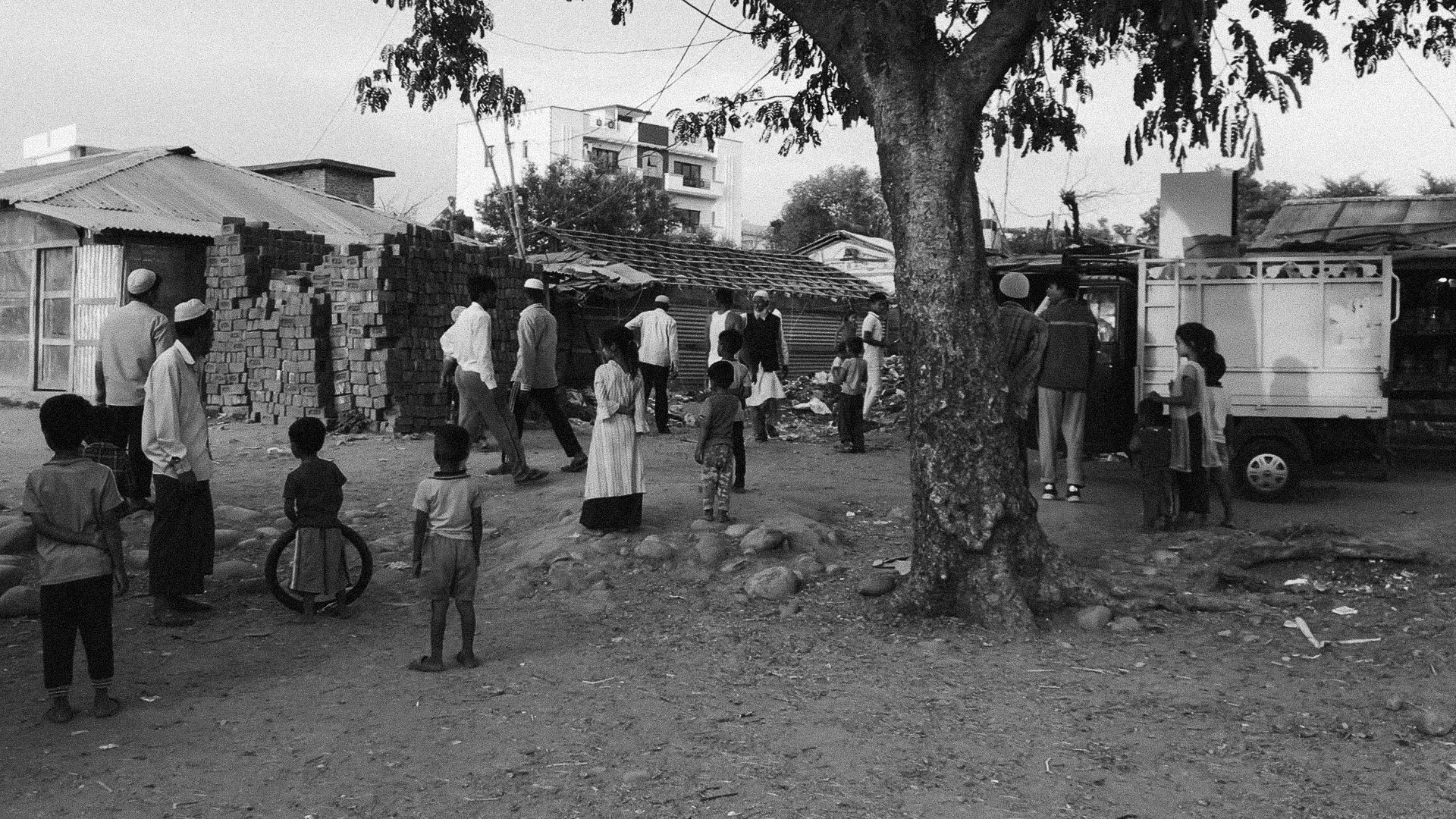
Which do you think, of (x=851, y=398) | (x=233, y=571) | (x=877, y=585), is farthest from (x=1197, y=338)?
(x=233, y=571)

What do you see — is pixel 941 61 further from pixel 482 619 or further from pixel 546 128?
pixel 546 128

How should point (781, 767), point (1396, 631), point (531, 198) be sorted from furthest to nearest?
point (531, 198), point (1396, 631), point (781, 767)

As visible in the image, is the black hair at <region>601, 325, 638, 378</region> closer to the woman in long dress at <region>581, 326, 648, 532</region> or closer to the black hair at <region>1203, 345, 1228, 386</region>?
the woman in long dress at <region>581, 326, 648, 532</region>

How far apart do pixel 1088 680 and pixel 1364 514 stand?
17.0 ft

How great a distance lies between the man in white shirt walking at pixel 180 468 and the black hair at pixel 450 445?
1341 mm

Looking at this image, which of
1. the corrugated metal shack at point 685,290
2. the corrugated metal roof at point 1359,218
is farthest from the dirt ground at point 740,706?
the corrugated metal roof at point 1359,218

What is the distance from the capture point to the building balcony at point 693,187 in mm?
66938

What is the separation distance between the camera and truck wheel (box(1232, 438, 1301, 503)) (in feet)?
31.5

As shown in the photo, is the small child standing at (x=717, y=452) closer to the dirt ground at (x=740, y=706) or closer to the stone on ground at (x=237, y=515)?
the dirt ground at (x=740, y=706)

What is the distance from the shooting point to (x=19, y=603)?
6141 millimetres

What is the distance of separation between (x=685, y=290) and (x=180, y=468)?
1488 centimetres

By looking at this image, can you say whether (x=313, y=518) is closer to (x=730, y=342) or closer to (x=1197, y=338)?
(x=730, y=342)

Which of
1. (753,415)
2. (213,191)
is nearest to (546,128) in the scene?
(213,191)

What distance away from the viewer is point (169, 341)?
7.00 m
